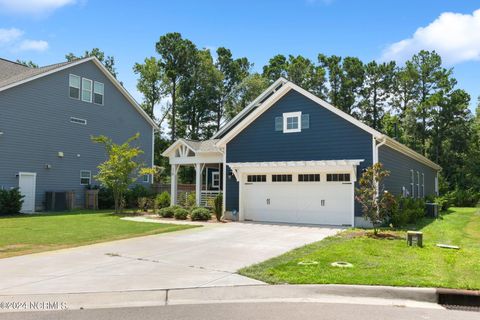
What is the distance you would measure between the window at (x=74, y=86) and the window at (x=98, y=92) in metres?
1.33

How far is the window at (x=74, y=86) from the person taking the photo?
26219 millimetres

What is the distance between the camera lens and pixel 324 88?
48.7 metres

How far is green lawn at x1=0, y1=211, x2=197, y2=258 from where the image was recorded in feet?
37.9

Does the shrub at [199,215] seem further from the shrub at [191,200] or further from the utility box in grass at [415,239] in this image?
the utility box in grass at [415,239]

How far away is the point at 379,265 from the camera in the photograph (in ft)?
28.3

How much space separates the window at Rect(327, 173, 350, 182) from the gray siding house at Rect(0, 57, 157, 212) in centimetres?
1647

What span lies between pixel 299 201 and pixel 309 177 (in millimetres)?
1150

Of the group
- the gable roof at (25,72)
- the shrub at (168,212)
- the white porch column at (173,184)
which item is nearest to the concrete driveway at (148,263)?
the shrub at (168,212)

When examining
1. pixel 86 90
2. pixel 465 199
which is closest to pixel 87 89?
pixel 86 90

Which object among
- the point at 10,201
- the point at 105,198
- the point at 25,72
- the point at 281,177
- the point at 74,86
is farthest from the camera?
the point at 105,198

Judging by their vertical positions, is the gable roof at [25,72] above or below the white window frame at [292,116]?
above

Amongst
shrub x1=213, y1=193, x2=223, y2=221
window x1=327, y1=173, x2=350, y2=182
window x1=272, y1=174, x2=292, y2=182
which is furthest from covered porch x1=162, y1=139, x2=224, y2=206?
window x1=327, y1=173, x2=350, y2=182

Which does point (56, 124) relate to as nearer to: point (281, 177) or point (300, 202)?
point (281, 177)

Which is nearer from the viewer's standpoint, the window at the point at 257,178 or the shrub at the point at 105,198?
the window at the point at 257,178
